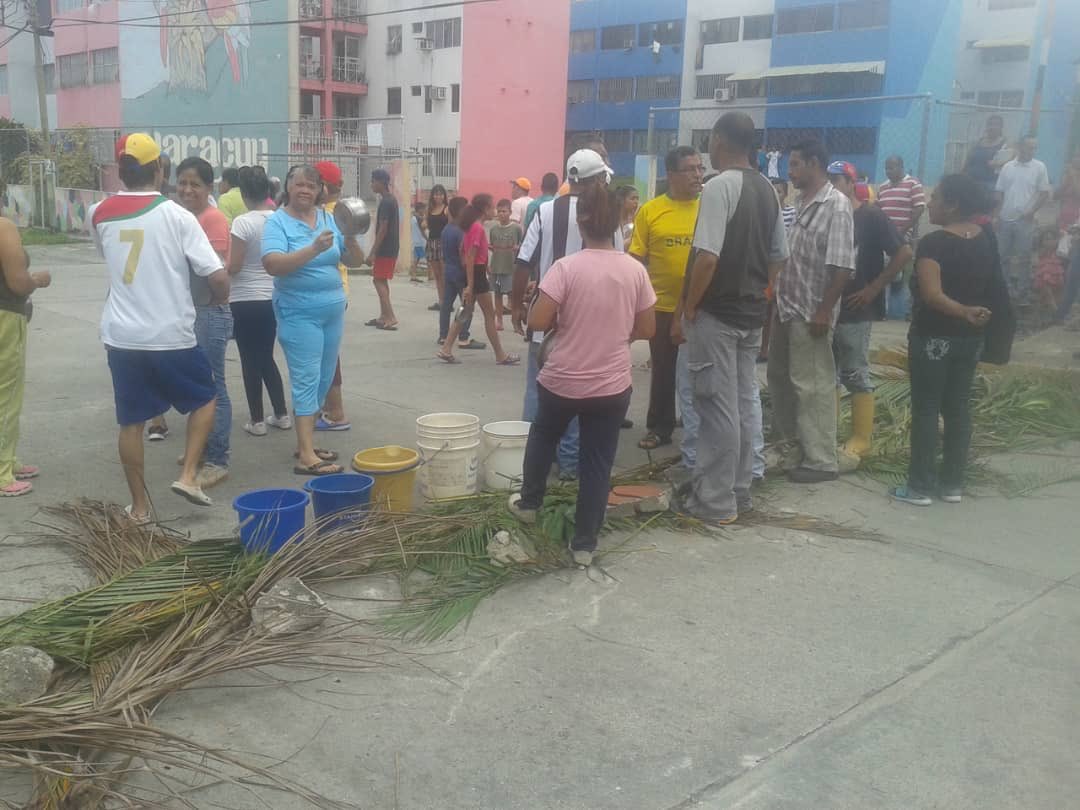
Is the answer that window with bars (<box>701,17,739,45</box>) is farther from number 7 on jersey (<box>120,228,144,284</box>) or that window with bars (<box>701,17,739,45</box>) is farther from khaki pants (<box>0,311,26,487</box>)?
number 7 on jersey (<box>120,228,144,284</box>)

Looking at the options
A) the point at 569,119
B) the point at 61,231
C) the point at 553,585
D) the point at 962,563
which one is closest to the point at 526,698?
the point at 553,585

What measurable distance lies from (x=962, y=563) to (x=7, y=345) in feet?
16.4

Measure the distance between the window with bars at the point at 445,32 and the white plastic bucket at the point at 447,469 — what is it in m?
39.9

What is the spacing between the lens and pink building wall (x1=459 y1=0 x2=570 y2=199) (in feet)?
138

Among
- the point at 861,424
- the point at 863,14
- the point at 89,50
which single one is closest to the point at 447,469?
the point at 861,424

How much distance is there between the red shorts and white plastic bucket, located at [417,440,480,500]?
6.55 m

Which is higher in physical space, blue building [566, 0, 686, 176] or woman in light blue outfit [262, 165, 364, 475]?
blue building [566, 0, 686, 176]

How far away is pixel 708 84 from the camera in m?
45.6

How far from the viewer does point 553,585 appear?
4281 millimetres

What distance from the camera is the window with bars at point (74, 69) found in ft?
139

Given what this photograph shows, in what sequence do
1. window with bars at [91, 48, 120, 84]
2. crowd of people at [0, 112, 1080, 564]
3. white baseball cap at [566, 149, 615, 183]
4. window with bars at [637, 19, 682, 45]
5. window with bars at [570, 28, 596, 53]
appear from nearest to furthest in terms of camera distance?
crowd of people at [0, 112, 1080, 564]
white baseball cap at [566, 149, 615, 183]
window with bars at [91, 48, 120, 84]
window with bars at [637, 19, 682, 45]
window with bars at [570, 28, 596, 53]

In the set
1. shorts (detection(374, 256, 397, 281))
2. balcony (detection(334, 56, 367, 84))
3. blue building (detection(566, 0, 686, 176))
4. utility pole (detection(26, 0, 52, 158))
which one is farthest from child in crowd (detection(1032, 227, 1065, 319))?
balcony (detection(334, 56, 367, 84))

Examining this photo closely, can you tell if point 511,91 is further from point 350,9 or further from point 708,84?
point 708,84

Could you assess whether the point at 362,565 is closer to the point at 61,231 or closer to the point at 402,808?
the point at 402,808
